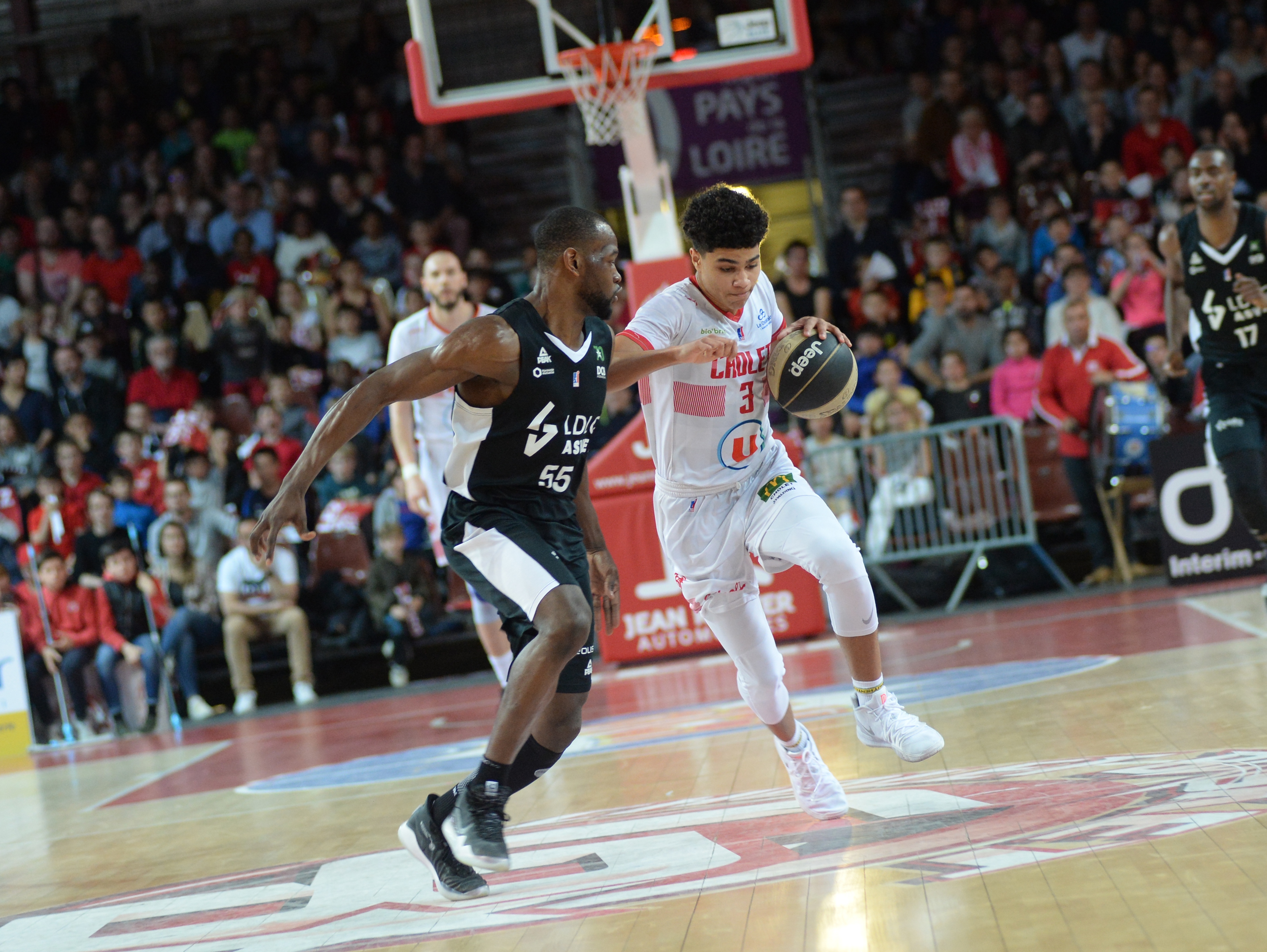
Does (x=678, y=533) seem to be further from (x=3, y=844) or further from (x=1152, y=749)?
(x=3, y=844)

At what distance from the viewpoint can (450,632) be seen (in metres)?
11.2

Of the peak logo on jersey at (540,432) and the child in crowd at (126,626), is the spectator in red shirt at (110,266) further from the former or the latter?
the peak logo on jersey at (540,432)

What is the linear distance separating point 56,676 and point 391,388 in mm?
8227

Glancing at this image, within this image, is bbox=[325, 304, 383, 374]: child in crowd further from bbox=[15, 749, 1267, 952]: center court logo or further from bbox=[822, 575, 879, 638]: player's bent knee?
bbox=[822, 575, 879, 638]: player's bent knee

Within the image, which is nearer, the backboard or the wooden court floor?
the wooden court floor

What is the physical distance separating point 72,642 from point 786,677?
247 inches

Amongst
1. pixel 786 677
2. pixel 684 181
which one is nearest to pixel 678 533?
pixel 786 677

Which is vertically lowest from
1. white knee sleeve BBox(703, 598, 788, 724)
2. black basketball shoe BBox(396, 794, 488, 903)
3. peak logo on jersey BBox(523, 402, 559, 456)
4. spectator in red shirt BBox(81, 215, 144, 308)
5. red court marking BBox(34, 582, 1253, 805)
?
red court marking BBox(34, 582, 1253, 805)

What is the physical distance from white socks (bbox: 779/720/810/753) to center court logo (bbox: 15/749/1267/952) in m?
0.22

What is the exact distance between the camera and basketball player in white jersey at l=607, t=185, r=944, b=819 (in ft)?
14.0

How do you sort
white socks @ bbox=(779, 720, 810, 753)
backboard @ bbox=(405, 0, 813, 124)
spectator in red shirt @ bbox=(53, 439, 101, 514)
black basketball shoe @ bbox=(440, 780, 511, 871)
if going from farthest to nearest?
spectator in red shirt @ bbox=(53, 439, 101, 514) → backboard @ bbox=(405, 0, 813, 124) → white socks @ bbox=(779, 720, 810, 753) → black basketball shoe @ bbox=(440, 780, 511, 871)

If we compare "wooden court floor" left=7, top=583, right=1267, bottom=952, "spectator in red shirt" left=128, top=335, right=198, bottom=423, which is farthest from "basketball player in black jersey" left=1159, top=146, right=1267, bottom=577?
"spectator in red shirt" left=128, top=335, right=198, bottom=423

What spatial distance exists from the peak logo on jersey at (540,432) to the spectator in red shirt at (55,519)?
917 centimetres

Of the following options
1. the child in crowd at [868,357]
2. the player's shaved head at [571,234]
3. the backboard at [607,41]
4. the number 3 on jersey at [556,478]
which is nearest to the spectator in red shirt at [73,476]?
the backboard at [607,41]
